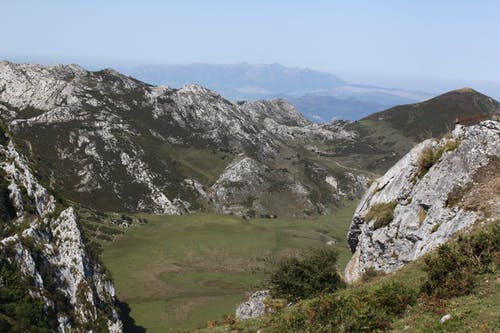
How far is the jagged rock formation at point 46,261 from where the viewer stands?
59406 millimetres

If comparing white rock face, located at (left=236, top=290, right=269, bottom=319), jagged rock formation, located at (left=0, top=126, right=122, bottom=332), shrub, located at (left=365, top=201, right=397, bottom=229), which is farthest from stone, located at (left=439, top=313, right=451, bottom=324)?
jagged rock formation, located at (left=0, top=126, right=122, bottom=332)

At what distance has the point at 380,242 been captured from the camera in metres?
36.7

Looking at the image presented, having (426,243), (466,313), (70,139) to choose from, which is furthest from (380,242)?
(70,139)

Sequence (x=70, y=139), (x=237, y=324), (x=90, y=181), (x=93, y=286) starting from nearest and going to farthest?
(x=237, y=324) < (x=93, y=286) < (x=90, y=181) < (x=70, y=139)

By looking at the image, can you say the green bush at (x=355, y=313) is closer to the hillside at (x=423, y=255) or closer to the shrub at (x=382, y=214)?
the hillside at (x=423, y=255)

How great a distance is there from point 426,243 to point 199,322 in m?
59.5

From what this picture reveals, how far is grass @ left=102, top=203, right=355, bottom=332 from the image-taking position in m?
90.4

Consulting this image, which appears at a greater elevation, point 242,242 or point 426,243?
point 426,243

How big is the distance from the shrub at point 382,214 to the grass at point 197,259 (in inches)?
1576

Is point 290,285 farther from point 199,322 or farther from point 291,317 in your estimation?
point 199,322

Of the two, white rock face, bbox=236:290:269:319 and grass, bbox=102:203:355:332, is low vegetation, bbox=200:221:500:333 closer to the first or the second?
white rock face, bbox=236:290:269:319

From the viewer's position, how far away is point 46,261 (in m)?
68.1

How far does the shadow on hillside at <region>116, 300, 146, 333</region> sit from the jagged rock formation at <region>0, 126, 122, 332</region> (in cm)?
411

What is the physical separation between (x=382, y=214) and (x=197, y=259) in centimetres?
9448
